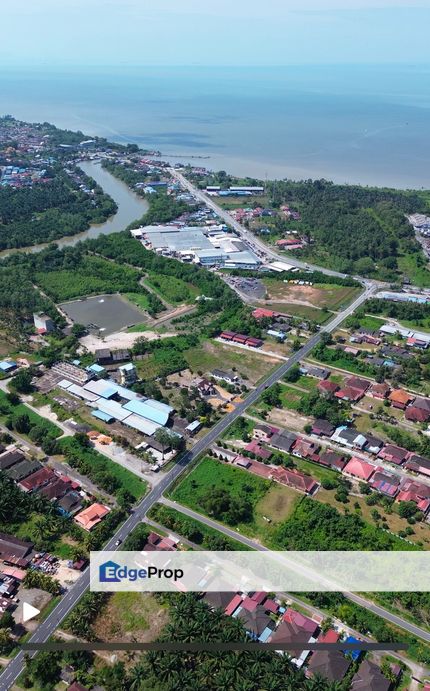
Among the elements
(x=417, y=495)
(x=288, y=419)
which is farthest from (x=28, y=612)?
(x=417, y=495)

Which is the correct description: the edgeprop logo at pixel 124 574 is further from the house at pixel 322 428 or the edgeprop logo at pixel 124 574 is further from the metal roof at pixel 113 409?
the house at pixel 322 428

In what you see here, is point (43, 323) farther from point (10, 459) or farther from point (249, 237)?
point (249, 237)

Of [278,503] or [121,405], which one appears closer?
[278,503]

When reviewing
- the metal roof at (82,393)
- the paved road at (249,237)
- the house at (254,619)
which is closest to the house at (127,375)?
the metal roof at (82,393)

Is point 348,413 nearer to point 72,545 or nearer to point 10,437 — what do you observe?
point 72,545

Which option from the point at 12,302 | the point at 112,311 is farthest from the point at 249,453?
the point at 12,302

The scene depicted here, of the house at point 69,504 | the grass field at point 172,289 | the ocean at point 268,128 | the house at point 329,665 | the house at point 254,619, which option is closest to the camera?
the house at point 329,665

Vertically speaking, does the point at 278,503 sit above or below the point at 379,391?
below

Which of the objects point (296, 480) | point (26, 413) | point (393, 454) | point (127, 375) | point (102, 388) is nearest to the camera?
Result: point (296, 480)
